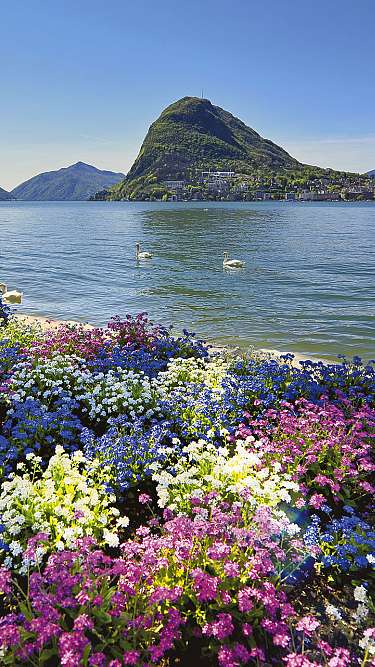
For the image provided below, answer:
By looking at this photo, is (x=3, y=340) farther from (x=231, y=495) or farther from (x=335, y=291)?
(x=335, y=291)

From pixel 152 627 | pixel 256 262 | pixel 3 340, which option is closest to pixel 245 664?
pixel 152 627

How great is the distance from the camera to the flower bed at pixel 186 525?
12.6ft

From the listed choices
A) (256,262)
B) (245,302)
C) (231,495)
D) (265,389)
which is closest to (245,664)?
(231,495)

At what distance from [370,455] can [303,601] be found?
3096 millimetres

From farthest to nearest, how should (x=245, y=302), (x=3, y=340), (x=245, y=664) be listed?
(x=245, y=302), (x=3, y=340), (x=245, y=664)

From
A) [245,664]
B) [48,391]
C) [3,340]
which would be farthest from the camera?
[3,340]

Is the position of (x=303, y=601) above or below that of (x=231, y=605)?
below

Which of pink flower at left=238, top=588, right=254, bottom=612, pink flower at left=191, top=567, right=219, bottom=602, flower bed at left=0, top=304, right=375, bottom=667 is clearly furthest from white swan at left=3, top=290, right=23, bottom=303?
pink flower at left=238, top=588, right=254, bottom=612

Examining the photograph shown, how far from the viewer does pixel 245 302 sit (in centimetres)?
2247

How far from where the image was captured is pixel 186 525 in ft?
14.8

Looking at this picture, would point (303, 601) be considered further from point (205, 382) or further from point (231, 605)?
point (205, 382)

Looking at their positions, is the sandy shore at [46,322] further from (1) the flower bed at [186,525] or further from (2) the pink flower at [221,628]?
(2) the pink flower at [221,628]

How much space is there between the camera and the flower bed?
3.85m

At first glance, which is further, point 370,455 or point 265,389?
point 265,389
